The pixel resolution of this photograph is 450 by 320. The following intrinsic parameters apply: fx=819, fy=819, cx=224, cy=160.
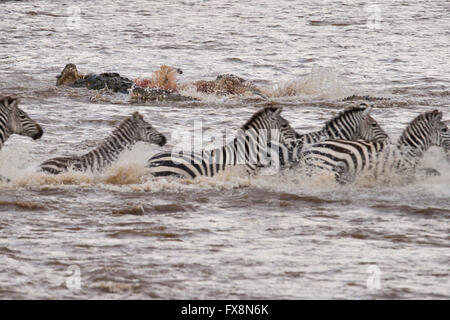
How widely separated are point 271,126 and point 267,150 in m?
0.34

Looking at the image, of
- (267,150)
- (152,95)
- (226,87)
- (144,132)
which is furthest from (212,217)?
(226,87)

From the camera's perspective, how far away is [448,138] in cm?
1046

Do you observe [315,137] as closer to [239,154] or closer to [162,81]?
[239,154]

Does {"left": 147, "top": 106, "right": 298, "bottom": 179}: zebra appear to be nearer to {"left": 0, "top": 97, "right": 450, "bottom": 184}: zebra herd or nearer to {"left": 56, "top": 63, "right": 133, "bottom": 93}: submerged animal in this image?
{"left": 0, "top": 97, "right": 450, "bottom": 184}: zebra herd

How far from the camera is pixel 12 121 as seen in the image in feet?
33.4

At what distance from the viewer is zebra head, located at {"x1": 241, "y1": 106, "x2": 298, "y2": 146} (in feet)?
34.2

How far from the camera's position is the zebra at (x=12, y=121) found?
1013 cm

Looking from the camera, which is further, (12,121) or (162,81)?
(162,81)

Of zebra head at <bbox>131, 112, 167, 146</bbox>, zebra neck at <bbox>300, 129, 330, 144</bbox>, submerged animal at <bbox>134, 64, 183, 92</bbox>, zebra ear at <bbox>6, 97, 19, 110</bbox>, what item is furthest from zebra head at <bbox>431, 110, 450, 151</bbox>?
submerged animal at <bbox>134, 64, 183, 92</bbox>

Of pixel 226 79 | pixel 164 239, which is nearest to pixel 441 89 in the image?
pixel 226 79

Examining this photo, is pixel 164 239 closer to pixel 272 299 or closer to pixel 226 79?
pixel 272 299

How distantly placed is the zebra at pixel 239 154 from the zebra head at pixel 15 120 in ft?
5.07

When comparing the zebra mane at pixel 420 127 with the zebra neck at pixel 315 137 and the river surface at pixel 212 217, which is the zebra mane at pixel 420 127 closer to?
the river surface at pixel 212 217

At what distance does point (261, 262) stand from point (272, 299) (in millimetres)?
929
